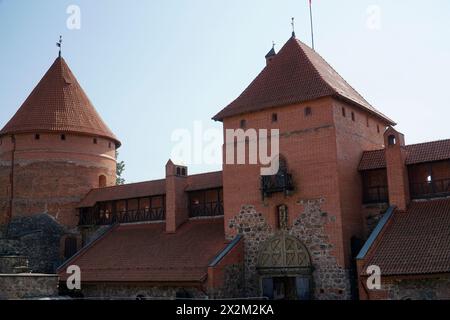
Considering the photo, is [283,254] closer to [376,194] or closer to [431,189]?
[376,194]

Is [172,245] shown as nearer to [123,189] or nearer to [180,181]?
[180,181]

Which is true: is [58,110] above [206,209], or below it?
above

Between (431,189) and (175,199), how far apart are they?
10.2 metres

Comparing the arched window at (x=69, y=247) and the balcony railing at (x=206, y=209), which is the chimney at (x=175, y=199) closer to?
the balcony railing at (x=206, y=209)

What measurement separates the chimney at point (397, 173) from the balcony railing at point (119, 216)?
10.5 m

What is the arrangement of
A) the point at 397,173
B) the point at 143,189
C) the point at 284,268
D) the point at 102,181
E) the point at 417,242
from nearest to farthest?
the point at 417,242
the point at 397,173
the point at 284,268
the point at 143,189
the point at 102,181

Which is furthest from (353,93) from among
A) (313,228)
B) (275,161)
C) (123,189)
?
(123,189)

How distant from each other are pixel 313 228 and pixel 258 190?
2617 millimetres

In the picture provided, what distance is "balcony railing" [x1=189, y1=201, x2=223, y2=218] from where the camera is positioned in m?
21.3

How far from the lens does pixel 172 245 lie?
66.7 ft

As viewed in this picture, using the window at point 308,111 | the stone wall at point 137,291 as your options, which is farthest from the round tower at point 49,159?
the window at point 308,111

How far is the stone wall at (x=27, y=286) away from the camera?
1631 centimetres

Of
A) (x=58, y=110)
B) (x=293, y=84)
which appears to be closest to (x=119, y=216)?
(x=58, y=110)

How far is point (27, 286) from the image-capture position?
1664 centimetres
